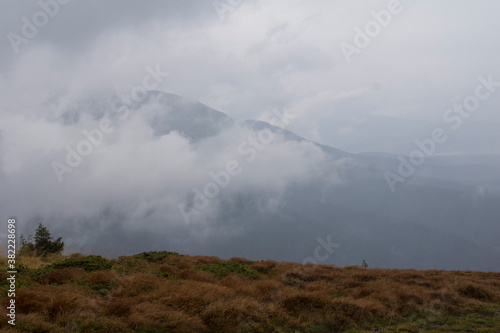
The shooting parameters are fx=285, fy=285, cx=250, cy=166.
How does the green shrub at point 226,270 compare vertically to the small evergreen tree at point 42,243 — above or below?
below

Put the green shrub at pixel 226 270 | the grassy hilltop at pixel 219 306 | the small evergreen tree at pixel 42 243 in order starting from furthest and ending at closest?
the small evergreen tree at pixel 42 243
the green shrub at pixel 226 270
the grassy hilltop at pixel 219 306

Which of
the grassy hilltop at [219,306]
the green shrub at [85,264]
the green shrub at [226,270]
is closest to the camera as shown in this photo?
the grassy hilltop at [219,306]

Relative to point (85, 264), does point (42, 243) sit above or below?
above

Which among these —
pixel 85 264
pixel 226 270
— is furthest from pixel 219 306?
pixel 85 264

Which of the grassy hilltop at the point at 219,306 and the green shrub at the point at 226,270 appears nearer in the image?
the grassy hilltop at the point at 219,306

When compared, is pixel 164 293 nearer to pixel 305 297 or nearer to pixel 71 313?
pixel 71 313

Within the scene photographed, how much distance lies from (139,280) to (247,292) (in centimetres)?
413

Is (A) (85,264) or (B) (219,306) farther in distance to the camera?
(A) (85,264)

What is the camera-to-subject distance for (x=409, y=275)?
63.8 ft

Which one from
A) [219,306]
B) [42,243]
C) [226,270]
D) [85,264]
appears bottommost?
[226,270]

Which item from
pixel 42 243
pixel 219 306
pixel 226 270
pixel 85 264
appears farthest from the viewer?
pixel 42 243

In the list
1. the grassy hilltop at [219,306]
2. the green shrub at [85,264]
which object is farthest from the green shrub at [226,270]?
the green shrub at [85,264]

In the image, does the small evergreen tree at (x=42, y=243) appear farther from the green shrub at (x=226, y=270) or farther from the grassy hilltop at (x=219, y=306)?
the green shrub at (x=226, y=270)

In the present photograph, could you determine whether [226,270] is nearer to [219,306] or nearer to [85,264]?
[85,264]
